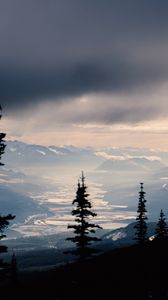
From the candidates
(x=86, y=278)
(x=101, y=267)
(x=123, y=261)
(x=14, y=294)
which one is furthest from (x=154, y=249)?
(x=14, y=294)

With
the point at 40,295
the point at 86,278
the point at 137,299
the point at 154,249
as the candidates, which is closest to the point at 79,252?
the point at 86,278

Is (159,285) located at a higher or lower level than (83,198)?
lower

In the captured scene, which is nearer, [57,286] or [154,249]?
[57,286]

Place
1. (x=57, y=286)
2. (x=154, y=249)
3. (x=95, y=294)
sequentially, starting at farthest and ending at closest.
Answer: (x=154, y=249), (x=57, y=286), (x=95, y=294)

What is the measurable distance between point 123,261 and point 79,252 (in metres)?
12.1

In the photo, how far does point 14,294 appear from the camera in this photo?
48.4m

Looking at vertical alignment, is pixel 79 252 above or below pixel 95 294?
above

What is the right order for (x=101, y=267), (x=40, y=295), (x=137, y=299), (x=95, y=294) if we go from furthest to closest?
(x=101, y=267) → (x=40, y=295) → (x=95, y=294) → (x=137, y=299)

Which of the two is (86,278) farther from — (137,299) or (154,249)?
(154,249)

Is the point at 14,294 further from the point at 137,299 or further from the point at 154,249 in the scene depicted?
the point at 154,249

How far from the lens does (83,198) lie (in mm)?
49125

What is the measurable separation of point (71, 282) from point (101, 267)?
9.06 metres

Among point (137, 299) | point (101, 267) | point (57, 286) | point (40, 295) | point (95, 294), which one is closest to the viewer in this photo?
point (137, 299)

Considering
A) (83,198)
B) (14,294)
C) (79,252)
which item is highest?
(83,198)
